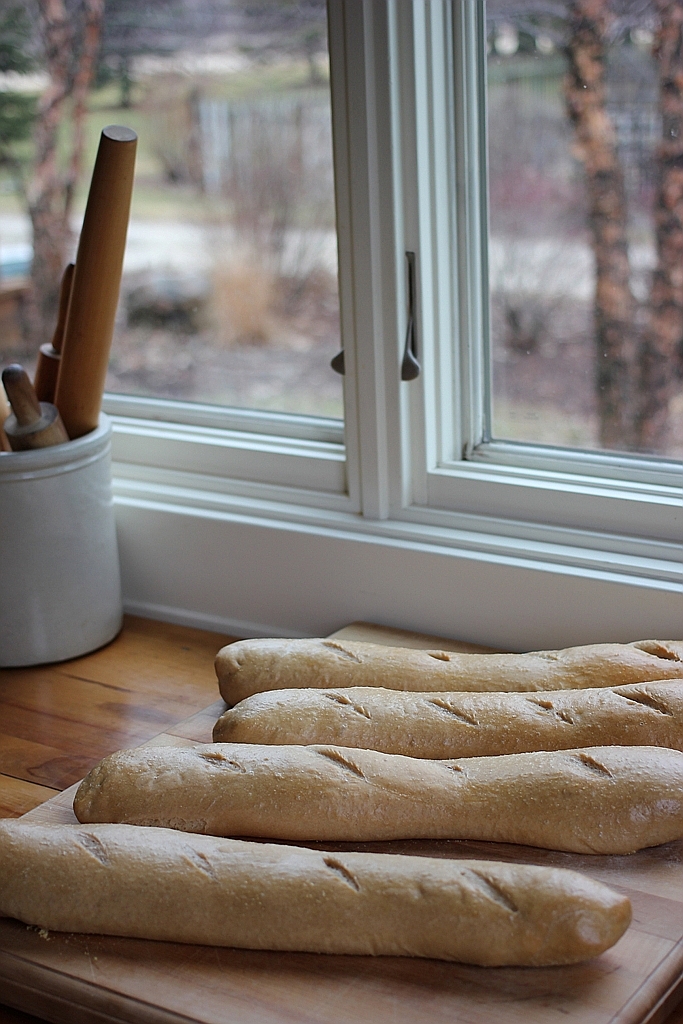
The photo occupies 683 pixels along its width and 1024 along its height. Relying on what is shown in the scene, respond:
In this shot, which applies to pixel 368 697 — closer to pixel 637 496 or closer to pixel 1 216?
pixel 637 496

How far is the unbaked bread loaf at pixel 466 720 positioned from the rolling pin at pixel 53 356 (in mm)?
531

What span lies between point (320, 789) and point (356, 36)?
29.4 inches

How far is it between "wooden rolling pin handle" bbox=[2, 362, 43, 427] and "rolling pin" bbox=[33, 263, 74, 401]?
0.09 metres

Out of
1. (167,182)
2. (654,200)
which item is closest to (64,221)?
(167,182)

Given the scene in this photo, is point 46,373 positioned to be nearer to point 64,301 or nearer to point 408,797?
point 64,301

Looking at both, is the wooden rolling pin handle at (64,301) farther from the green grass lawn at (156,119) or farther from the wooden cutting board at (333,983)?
the wooden cutting board at (333,983)

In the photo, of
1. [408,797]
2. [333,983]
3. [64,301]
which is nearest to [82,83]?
[64,301]

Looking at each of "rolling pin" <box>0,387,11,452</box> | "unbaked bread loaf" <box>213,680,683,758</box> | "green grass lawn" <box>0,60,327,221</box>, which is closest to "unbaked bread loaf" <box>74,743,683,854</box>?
"unbaked bread loaf" <box>213,680,683,758</box>

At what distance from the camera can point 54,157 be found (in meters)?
1.55

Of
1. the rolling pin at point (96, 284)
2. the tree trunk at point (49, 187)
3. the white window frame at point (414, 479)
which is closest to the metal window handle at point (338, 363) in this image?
the white window frame at point (414, 479)

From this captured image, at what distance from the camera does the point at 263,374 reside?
1.44 meters

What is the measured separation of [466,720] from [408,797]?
12cm

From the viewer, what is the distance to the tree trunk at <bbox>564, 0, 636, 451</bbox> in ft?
3.62

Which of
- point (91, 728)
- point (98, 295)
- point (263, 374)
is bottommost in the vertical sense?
point (91, 728)
